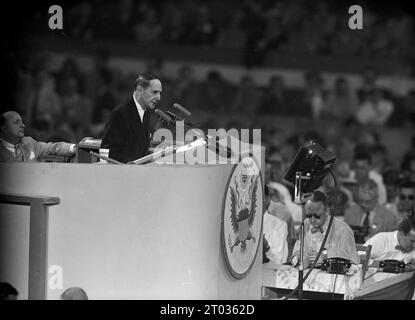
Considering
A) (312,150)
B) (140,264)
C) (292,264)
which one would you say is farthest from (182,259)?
(292,264)

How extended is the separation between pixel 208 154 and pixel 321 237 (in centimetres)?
177

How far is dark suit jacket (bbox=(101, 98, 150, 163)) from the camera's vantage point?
6004mm

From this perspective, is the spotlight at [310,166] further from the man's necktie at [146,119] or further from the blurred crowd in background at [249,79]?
the blurred crowd in background at [249,79]

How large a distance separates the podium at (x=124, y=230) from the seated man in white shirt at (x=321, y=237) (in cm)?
→ 175

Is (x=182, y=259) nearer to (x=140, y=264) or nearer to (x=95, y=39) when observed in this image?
(x=140, y=264)

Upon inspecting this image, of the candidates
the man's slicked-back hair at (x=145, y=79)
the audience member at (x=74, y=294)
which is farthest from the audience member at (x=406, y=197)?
the audience member at (x=74, y=294)

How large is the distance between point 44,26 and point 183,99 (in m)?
2.11

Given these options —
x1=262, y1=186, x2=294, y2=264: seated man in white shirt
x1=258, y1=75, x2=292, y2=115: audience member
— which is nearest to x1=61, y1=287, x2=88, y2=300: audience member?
x1=262, y1=186, x2=294, y2=264: seated man in white shirt

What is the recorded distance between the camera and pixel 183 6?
15.2 metres

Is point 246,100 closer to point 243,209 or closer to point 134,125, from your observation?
point 134,125

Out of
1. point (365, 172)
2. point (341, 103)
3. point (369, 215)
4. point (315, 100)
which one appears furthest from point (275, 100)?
point (369, 215)

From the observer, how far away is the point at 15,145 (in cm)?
594

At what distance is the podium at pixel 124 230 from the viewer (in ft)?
16.5
